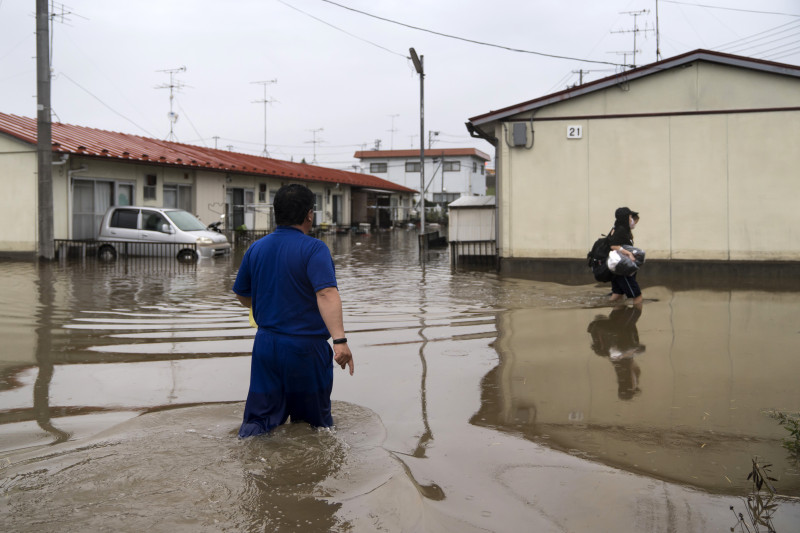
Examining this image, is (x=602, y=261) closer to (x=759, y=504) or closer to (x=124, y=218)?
(x=759, y=504)

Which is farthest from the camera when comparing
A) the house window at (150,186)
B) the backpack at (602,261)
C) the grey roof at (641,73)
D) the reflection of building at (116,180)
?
the house window at (150,186)

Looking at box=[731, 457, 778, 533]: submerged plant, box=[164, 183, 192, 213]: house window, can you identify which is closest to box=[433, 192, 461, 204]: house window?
box=[164, 183, 192, 213]: house window

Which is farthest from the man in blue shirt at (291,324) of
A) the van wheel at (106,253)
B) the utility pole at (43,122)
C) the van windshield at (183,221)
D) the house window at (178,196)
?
the house window at (178,196)

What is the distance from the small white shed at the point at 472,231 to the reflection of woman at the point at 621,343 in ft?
26.3

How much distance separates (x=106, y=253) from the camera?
19.8 meters

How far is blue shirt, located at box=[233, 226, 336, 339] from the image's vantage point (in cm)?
427

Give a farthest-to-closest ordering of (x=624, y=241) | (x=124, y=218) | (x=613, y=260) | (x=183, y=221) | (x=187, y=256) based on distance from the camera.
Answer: (x=183, y=221), (x=124, y=218), (x=187, y=256), (x=624, y=241), (x=613, y=260)

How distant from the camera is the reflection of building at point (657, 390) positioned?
4500 mm

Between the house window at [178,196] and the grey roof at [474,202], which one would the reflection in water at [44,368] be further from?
the house window at [178,196]

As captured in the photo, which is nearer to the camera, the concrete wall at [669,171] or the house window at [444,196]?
the concrete wall at [669,171]

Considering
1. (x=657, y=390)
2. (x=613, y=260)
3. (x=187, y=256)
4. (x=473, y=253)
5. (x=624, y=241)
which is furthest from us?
(x=187, y=256)

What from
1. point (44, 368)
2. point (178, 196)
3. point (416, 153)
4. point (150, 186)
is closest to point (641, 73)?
point (44, 368)

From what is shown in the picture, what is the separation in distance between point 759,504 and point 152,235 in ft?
60.4

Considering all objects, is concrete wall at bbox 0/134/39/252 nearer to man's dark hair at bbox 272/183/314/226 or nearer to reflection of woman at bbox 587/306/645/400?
reflection of woman at bbox 587/306/645/400
